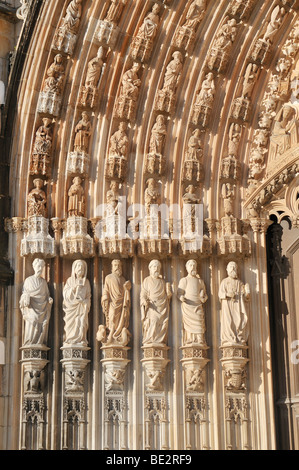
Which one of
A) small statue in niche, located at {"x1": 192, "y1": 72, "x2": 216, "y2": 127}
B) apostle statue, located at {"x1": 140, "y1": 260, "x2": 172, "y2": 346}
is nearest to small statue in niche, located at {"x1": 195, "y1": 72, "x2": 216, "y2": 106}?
small statue in niche, located at {"x1": 192, "y1": 72, "x2": 216, "y2": 127}

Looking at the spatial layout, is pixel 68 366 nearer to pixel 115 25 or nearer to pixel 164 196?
pixel 164 196

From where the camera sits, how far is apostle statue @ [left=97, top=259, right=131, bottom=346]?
9.66 meters

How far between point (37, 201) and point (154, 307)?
1770mm

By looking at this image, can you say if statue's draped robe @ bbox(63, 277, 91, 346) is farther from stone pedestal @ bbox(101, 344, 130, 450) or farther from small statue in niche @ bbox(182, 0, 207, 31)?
small statue in niche @ bbox(182, 0, 207, 31)

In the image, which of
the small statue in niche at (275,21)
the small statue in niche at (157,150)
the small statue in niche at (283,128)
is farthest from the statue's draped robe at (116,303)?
the small statue in niche at (275,21)

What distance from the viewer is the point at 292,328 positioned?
10086 mm

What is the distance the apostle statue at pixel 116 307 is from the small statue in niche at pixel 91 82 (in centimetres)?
187

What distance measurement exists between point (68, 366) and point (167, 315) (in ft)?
3.97

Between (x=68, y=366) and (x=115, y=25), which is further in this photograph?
(x=115, y=25)

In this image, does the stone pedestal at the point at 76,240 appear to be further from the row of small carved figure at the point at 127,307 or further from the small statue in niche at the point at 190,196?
the small statue in niche at the point at 190,196

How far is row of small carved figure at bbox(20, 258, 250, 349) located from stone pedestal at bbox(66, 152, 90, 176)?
3.42 ft

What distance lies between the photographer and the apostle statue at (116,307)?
9656 millimetres

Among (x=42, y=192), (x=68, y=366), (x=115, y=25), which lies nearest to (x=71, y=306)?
(x=68, y=366)

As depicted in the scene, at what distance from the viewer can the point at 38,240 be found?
9.84 metres
